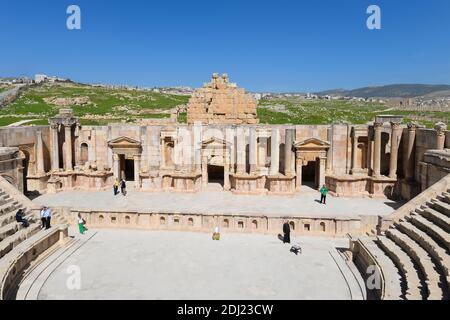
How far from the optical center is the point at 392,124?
21.6 metres

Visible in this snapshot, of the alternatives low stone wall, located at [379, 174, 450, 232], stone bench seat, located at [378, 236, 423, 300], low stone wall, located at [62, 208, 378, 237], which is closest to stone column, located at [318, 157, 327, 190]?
low stone wall, located at [62, 208, 378, 237]

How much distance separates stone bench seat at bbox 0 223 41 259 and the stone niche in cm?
1272

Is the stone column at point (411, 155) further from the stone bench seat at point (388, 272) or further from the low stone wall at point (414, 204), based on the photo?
the stone bench seat at point (388, 272)

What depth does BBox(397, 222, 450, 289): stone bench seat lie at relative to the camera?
33.7 feet

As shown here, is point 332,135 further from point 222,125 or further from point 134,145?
point 134,145

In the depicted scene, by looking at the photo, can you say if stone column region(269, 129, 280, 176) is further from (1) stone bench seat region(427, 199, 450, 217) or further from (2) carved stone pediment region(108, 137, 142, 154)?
(1) stone bench seat region(427, 199, 450, 217)

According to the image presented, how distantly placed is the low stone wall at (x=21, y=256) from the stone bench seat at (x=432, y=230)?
→ 11.8 meters

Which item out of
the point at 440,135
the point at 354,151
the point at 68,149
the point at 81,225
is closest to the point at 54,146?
the point at 68,149

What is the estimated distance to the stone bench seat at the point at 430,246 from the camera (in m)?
10.3

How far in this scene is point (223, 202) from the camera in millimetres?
20047

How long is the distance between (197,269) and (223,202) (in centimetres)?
747

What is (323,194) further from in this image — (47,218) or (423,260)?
(47,218)

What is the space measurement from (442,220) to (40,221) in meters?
13.9
